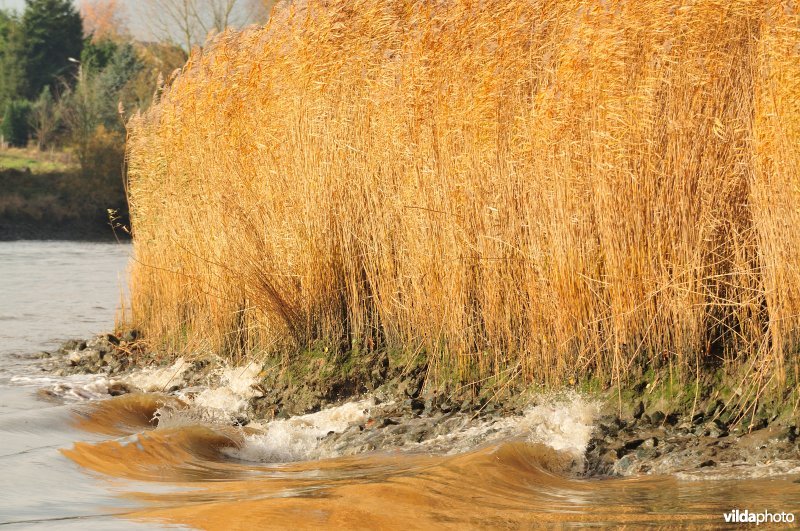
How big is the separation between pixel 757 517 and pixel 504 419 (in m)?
2.01

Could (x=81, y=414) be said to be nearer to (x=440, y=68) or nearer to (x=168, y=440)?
(x=168, y=440)

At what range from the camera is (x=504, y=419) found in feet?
19.1

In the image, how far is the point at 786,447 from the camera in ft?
15.8

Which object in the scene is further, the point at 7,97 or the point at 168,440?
the point at 7,97

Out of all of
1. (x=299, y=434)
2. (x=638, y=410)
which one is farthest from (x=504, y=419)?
(x=299, y=434)

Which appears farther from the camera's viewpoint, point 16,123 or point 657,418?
point 16,123

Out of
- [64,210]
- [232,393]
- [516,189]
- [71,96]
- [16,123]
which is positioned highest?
[71,96]

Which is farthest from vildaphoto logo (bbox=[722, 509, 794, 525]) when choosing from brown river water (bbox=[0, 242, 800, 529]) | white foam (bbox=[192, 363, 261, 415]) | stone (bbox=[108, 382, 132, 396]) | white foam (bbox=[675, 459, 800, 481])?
stone (bbox=[108, 382, 132, 396])

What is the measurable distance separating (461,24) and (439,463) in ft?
9.91

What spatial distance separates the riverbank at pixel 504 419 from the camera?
4.93 meters

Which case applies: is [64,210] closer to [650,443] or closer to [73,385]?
[73,385]

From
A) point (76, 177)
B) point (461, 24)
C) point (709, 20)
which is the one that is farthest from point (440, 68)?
point (76, 177)

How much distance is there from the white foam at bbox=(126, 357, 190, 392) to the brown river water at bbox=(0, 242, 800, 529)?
637 mm

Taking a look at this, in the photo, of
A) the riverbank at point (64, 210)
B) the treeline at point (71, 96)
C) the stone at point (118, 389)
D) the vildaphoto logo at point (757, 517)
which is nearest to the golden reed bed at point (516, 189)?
the stone at point (118, 389)
